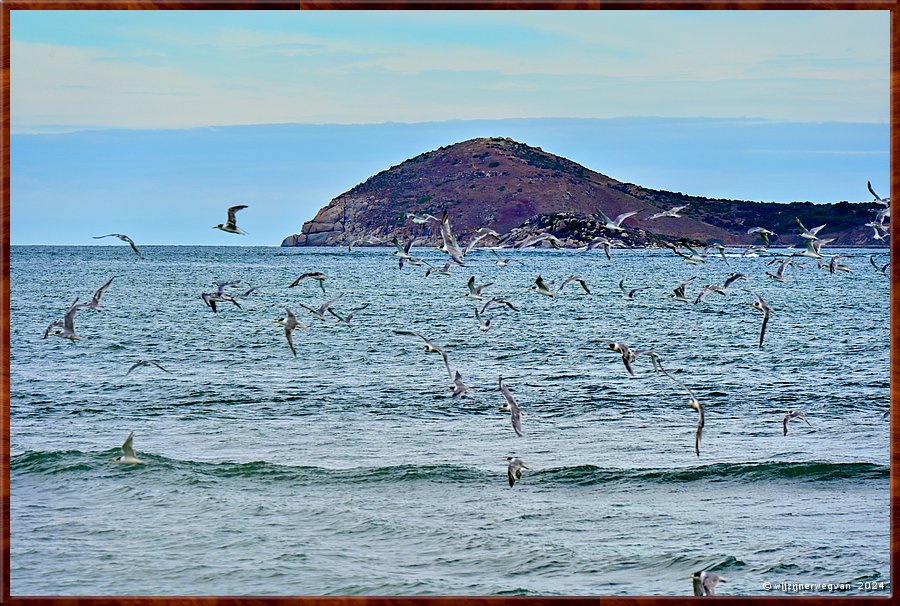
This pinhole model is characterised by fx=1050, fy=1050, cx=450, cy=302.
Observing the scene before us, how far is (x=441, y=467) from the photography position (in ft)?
34.9

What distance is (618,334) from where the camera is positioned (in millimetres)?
28109

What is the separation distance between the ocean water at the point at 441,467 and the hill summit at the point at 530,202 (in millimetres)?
8256

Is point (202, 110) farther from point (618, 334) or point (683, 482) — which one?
point (683, 482)

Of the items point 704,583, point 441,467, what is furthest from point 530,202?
point 704,583

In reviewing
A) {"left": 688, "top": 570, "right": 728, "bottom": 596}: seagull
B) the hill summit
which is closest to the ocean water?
{"left": 688, "top": 570, "right": 728, "bottom": 596}: seagull

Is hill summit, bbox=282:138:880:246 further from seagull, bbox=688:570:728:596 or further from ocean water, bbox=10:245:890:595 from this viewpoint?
seagull, bbox=688:570:728:596

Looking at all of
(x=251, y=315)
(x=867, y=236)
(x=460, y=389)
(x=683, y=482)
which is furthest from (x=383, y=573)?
(x=867, y=236)

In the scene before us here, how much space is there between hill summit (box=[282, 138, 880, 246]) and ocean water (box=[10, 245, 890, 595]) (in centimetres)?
826

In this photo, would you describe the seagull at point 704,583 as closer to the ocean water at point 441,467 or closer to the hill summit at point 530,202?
the ocean water at point 441,467

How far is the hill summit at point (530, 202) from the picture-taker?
33500 millimetres

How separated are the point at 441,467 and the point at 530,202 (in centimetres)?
3563

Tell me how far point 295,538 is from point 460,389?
1.81 metres

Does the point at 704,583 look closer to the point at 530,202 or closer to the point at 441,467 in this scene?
the point at 441,467

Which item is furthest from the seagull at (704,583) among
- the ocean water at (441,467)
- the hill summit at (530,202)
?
the hill summit at (530,202)
